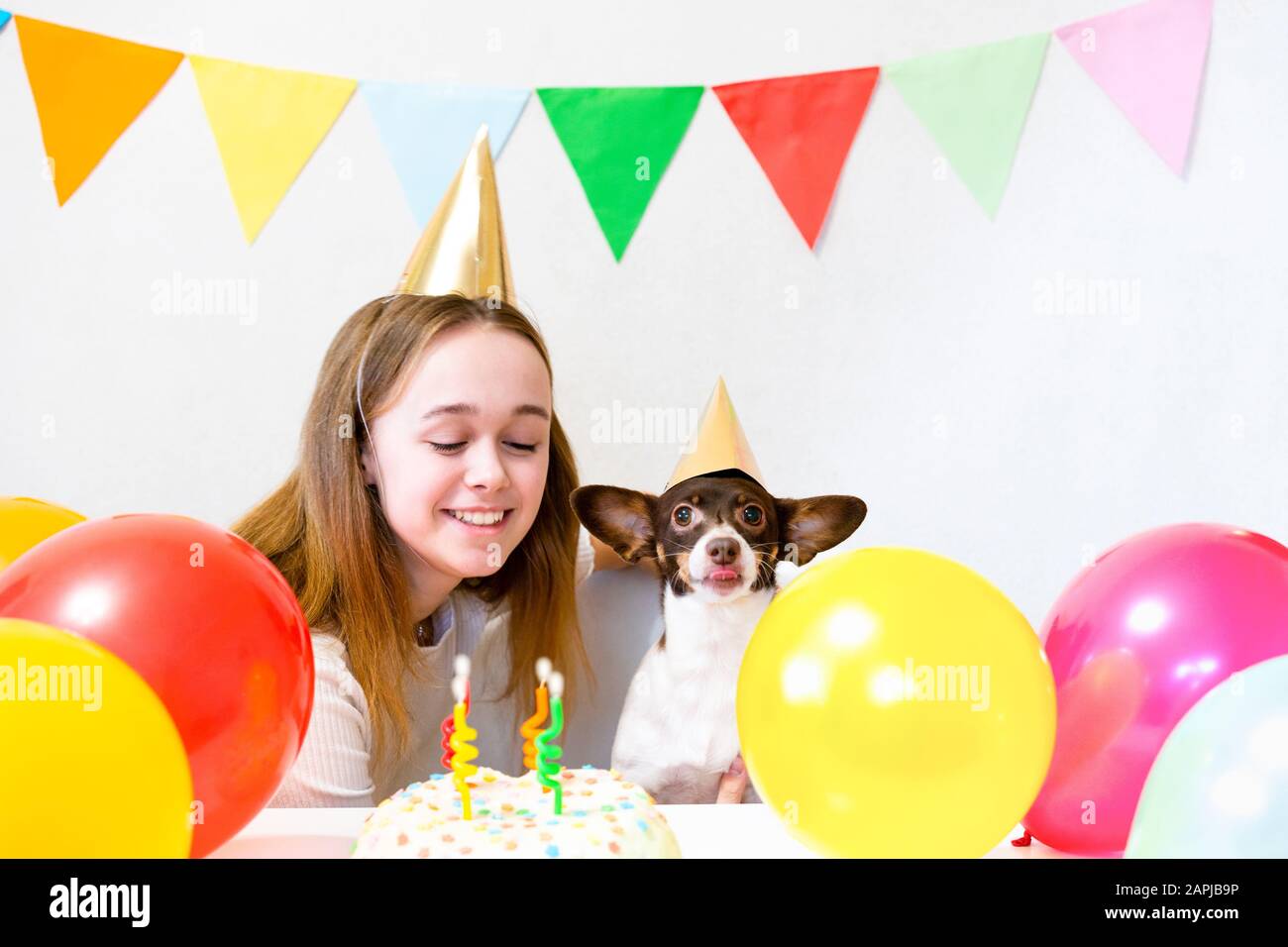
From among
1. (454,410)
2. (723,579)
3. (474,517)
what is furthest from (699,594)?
(454,410)

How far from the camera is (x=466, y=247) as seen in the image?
1796 millimetres

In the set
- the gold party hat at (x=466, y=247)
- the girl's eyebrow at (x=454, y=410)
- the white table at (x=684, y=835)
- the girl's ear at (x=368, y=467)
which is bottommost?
the white table at (x=684, y=835)

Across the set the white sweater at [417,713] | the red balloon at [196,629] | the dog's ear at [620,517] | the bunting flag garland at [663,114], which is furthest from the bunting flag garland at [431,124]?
the red balloon at [196,629]

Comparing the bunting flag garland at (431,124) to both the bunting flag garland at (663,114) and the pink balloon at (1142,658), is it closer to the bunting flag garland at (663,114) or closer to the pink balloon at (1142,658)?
the bunting flag garland at (663,114)

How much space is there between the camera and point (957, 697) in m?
0.94

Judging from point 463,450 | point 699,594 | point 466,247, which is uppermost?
point 466,247

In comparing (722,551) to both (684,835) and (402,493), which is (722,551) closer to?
(402,493)

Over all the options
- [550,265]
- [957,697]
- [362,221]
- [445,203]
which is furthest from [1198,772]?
[362,221]

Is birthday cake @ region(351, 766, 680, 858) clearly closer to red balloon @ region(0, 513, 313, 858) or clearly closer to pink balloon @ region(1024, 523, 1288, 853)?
red balloon @ region(0, 513, 313, 858)

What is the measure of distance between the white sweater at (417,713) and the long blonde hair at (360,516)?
45mm

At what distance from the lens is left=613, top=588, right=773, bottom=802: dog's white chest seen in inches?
69.1

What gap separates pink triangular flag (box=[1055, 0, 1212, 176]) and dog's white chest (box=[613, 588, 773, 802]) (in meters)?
1.44

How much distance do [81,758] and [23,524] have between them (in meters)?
0.79

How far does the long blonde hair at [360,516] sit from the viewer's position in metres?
1.66
